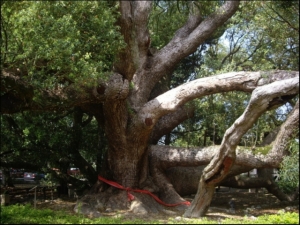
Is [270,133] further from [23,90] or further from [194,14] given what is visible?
[23,90]

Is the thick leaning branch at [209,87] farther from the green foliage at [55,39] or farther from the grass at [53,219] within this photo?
the grass at [53,219]

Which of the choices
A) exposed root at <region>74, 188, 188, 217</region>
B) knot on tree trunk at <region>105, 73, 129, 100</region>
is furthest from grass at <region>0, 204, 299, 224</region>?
knot on tree trunk at <region>105, 73, 129, 100</region>

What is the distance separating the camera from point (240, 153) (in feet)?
30.2

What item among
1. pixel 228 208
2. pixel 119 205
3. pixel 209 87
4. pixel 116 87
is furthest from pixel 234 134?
pixel 228 208

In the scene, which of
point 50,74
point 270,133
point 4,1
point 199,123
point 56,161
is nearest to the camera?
point 4,1

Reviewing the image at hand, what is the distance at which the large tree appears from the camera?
666cm

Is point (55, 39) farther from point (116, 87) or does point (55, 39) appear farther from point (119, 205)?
point (119, 205)

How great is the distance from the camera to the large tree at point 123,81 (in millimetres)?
6656

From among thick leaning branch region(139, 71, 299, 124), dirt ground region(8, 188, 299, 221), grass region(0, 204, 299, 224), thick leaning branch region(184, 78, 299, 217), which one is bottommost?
dirt ground region(8, 188, 299, 221)

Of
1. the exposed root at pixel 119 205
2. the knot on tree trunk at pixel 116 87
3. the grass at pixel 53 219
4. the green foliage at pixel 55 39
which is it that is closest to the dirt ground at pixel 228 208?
the exposed root at pixel 119 205

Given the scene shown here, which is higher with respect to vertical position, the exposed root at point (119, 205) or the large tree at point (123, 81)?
the large tree at point (123, 81)

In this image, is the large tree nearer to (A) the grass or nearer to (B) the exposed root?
(B) the exposed root

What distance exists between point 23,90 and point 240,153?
5.15 m

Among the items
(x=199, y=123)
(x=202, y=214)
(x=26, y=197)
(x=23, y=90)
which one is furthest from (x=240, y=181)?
(x=23, y=90)
